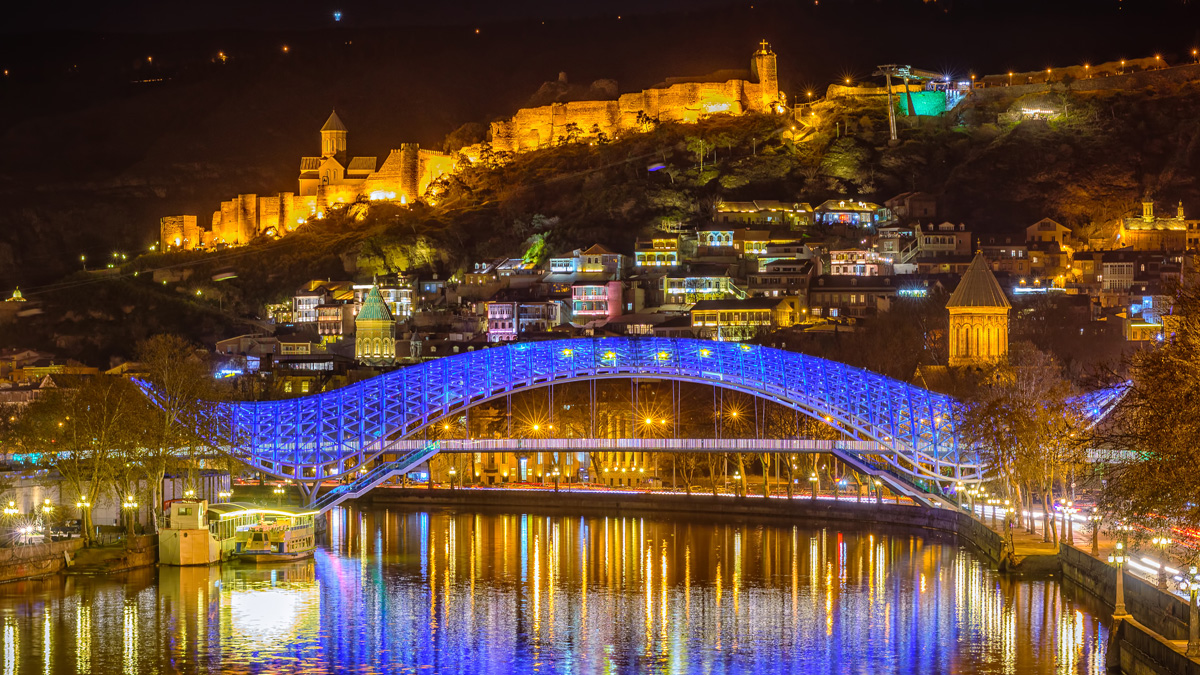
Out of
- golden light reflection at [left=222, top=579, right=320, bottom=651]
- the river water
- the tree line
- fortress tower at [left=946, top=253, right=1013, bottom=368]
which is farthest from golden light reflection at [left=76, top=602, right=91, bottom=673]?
fortress tower at [left=946, top=253, right=1013, bottom=368]

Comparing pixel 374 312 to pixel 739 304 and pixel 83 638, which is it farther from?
pixel 83 638

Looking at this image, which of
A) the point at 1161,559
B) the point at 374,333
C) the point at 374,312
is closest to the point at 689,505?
the point at 1161,559

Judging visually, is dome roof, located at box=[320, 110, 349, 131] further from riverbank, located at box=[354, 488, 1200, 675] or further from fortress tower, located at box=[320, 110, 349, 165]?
riverbank, located at box=[354, 488, 1200, 675]

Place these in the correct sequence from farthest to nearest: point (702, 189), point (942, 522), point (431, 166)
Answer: point (431, 166), point (702, 189), point (942, 522)

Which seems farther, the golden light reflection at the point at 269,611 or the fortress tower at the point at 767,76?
the fortress tower at the point at 767,76

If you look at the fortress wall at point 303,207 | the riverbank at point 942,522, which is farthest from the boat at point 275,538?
the fortress wall at point 303,207

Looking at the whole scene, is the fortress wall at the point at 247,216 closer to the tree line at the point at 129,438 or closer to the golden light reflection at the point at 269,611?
the tree line at the point at 129,438
